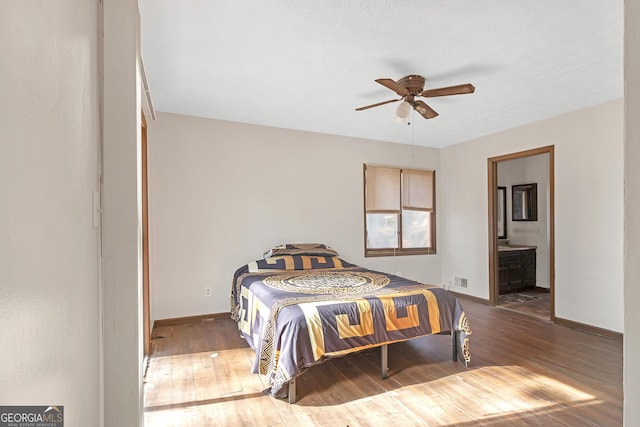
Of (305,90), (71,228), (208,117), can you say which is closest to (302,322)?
(71,228)

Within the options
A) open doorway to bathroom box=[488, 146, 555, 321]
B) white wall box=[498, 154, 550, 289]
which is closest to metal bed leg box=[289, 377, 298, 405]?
open doorway to bathroom box=[488, 146, 555, 321]

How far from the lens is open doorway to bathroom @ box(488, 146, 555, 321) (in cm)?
478

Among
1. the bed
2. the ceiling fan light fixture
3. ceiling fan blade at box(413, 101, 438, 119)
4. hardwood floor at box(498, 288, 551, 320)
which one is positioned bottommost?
hardwood floor at box(498, 288, 551, 320)

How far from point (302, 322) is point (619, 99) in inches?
154

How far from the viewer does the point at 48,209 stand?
0.81 meters

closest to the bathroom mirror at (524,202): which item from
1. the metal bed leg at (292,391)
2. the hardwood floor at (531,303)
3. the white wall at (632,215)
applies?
the hardwood floor at (531,303)

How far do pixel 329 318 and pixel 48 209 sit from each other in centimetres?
187

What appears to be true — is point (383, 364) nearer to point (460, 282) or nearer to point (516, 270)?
point (460, 282)

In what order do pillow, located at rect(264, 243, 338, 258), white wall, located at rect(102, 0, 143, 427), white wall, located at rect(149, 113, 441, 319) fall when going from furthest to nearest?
pillow, located at rect(264, 243, 338, 258) < white wall, located at rect(149, 113, 441, 319) < white wall, located at rect(102, 0, 143, 427)

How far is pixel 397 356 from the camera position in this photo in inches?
118

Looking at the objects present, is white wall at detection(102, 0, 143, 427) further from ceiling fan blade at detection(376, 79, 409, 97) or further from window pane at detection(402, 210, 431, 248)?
window pane at detection(402, 210, 431, 248)

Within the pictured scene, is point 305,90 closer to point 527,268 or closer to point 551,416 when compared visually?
point 551,416

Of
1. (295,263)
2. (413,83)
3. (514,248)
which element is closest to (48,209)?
(413,83)

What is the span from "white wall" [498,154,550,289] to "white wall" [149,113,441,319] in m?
2.88
